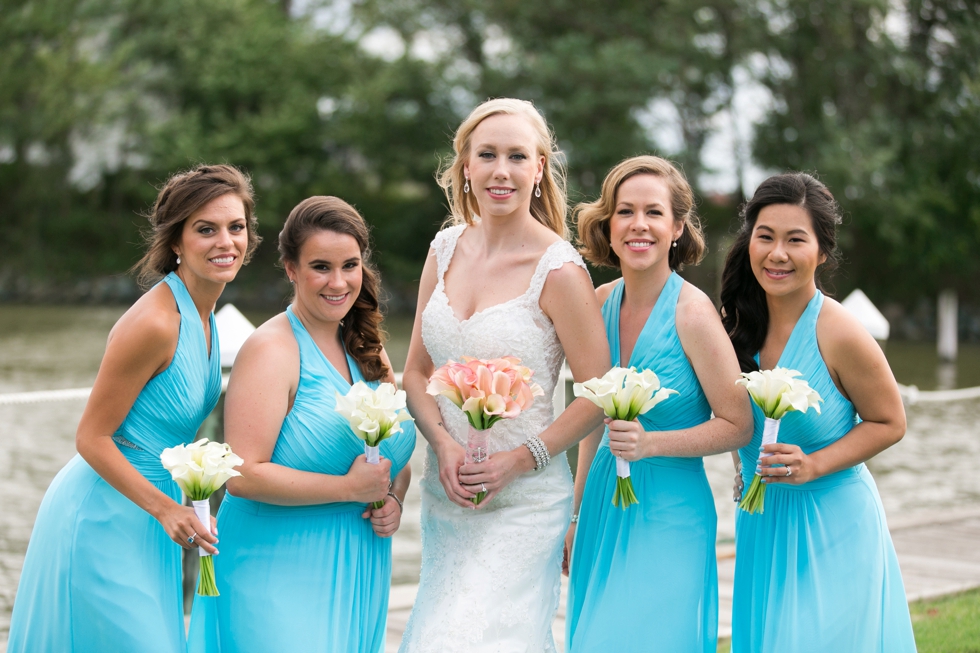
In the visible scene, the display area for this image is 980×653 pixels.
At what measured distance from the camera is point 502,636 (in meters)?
3.65

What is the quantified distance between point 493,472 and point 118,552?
4.29 ft

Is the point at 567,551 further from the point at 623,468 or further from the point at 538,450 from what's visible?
the point at 623,468

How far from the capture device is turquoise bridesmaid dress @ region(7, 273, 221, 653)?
3.36 m

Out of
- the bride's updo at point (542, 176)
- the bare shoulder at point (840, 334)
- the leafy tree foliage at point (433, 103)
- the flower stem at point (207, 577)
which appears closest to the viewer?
the flower stem at point (207, 577)

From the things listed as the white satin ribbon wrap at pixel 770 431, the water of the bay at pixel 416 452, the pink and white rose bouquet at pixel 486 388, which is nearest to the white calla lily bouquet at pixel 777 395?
the white satin ribbon wrap at pixel 770 431

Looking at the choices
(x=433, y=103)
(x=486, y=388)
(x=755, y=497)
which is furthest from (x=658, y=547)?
(x=433, y=103)

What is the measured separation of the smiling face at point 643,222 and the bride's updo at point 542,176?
0.29 m

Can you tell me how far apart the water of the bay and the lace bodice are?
295 centimetres

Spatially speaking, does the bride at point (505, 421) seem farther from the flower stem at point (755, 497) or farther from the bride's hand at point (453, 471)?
the flower stem at point (755, 497)

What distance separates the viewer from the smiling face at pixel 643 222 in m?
3.86

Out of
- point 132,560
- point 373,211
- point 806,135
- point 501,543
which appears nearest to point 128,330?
point 132,560

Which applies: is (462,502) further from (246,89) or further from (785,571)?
(246,89)

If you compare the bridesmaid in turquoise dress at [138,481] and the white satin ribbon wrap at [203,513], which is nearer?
the white satin ribbon wrap at [203,513]

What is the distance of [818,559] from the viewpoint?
3.67 m
